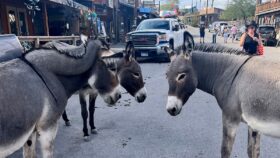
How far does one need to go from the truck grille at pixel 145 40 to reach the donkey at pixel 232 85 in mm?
10376

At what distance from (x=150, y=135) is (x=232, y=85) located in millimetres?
2151

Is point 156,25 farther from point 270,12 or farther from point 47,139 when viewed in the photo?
point 270,12

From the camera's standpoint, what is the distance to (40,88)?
235 centimetres

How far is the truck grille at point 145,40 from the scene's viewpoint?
1345 cm

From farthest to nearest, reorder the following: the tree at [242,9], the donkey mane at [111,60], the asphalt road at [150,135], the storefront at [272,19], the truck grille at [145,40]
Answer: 1. the tree at [242,9]
2. the storefront at [272,19]
3. the truck grille at [145,40]
4. the asphalt road at [150,135]
5. the donkey mane at [111,60]

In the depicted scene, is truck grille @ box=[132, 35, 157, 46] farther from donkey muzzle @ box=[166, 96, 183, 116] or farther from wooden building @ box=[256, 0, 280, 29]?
wooden building @ box=[256, 0, 280, 29]

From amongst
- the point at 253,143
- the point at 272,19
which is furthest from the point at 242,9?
the point at 253,143

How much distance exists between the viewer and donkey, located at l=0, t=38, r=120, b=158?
2075mm

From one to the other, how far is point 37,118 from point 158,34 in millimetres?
11729

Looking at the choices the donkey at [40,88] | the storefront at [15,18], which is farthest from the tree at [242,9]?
the donkey at [40,88]

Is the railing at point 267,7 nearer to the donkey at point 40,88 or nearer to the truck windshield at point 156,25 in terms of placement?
the truck windshield at point 156,25

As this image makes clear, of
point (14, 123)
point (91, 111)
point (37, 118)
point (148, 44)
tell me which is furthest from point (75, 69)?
point (148, 44)

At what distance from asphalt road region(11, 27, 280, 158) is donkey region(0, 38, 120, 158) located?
130 centimetres

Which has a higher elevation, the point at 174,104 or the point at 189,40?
the point at 189,40
